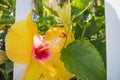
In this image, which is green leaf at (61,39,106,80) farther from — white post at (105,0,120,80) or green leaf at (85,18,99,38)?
green leaf at (85,18,99,38)

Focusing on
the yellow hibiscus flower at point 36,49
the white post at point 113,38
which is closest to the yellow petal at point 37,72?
the yellow hibiscus flower at point 36,49

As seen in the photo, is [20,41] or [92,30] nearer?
[20,41]

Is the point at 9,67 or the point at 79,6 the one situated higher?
the point at 79,6

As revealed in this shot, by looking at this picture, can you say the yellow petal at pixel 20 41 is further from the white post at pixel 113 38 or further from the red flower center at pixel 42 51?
the white post at pixel 113 38

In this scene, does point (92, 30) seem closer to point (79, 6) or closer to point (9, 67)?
point (79, 6)

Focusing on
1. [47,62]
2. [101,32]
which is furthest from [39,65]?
[101,32]

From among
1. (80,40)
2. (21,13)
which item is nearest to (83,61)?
(80,40)

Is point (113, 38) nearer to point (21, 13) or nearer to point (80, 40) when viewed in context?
point (80, 40)
